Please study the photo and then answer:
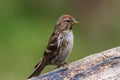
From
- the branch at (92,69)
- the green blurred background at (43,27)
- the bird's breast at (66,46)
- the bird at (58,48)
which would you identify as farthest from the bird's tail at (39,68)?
the green blurred background at (43,27)

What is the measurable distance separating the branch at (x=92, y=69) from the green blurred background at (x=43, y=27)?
733 centimetres

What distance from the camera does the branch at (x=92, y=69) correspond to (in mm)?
12172

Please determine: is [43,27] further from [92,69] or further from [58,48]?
[92,69]

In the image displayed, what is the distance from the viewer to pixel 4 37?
22781 millimetres

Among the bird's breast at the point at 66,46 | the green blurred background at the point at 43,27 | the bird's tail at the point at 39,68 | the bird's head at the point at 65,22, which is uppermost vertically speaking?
the bird's head at the point at 65,22

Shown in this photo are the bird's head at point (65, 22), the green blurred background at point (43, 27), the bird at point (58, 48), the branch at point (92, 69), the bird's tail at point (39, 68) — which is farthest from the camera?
the green blurred background at point (43, 27)

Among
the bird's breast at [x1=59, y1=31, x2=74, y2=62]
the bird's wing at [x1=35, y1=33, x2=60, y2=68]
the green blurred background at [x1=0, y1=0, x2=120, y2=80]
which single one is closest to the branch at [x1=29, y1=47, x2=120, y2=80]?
the bird's breast at [x1=59, y1=31, x2=74, y2=62]

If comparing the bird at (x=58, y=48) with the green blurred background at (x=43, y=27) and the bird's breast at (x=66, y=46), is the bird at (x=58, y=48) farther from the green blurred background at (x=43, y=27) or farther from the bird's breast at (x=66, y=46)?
the green blurred background at (x=43, y=27)

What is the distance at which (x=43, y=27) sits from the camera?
23.8 metres


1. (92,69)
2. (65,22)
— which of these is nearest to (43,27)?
(65,22)

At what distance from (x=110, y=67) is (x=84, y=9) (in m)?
11.9

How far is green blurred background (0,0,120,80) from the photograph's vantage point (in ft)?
69.6

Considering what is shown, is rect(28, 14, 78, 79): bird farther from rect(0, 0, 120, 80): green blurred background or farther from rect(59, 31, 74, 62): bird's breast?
rect(0, 0, 120, 80): green blurred background

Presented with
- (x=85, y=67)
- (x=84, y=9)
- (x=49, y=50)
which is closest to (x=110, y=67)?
(x=85, y=67)
